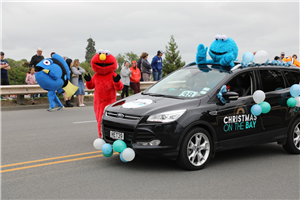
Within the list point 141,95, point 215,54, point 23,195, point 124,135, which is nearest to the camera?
point 23,195

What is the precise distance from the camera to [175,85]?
6.58 m

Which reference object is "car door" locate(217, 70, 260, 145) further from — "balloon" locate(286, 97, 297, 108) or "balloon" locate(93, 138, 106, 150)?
"balloon" locate(93, 138, 106, 150)

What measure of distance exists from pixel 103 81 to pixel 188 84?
218cm

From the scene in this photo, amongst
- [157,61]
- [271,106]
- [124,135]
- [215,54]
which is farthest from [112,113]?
[157,61]

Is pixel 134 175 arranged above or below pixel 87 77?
below

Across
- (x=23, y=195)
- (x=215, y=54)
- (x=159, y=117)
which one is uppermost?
(x=215, y=54)

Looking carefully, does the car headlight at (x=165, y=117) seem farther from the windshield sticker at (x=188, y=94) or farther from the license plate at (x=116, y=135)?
the windshield sticker at (x=188, y=94)

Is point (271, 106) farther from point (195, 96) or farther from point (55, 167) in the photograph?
point (55, 167)

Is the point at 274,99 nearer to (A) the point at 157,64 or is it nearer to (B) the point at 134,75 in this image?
(B) the point at 134,75

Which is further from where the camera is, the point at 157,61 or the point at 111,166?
the point at 157,61

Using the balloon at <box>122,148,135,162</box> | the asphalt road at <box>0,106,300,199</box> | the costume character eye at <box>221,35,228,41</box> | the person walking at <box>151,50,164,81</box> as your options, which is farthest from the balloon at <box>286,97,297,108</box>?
the person walking at <box>151,50,164,81</box>

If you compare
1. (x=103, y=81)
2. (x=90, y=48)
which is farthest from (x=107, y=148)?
(x=90, y=48)

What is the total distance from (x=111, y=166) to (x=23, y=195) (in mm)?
1645

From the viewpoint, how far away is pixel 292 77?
7215 mm
